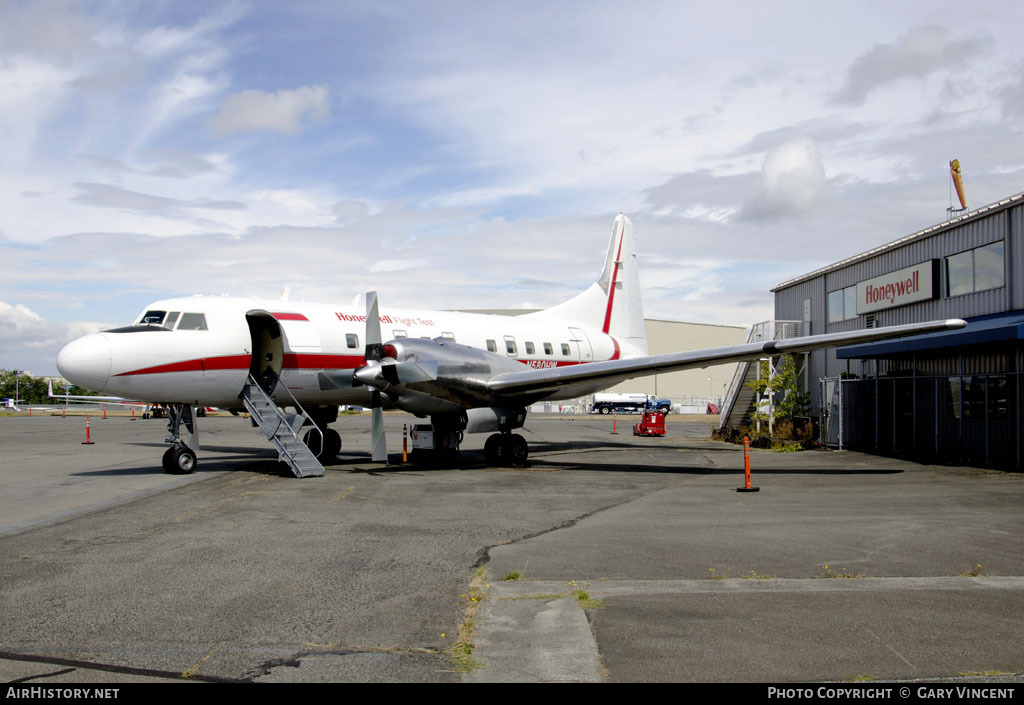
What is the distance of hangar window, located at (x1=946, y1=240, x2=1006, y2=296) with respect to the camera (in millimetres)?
20188

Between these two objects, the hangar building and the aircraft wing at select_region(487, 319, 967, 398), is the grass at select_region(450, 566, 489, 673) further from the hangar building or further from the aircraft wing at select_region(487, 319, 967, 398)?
the hangar building

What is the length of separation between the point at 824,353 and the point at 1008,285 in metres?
9.98

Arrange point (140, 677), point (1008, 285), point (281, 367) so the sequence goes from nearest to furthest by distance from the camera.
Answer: point (140, 677) < point (281, 367) < point (1008, 285)

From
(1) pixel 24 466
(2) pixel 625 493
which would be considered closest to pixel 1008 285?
(2) pixel 625 493

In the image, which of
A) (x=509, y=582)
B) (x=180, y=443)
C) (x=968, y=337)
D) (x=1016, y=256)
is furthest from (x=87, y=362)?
(x=1016, y=256)

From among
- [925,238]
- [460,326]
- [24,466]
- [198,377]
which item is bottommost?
[24,466]

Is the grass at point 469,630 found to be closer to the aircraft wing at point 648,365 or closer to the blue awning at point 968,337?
the aircraft wing at point 648,365

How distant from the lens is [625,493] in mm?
14656

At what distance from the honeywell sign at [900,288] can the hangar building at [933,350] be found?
0.03 m

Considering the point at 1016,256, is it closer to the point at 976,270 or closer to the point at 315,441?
the point at 976,270

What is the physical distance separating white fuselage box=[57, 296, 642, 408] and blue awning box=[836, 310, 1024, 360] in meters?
11.3

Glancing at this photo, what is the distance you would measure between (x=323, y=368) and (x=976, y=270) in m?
17.6

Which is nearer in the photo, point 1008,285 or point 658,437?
point 1008,285

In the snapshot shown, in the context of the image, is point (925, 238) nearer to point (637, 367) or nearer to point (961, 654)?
point (637, 367)
